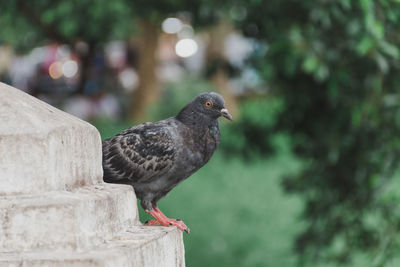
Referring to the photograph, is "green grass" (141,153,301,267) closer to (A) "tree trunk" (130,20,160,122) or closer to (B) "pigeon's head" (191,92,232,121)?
(A) "tree trunk" (130,20,160,122)

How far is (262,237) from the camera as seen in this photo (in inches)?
446

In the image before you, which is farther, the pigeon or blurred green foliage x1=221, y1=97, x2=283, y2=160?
blurred green foliage x1=221, y1=97, x2=283, y2=160

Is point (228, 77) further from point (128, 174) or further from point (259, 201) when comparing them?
point (259, 201)

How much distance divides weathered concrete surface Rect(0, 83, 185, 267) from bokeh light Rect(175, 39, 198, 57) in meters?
23.3

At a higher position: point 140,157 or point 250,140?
point 250,140

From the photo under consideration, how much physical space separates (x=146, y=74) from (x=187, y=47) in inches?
420

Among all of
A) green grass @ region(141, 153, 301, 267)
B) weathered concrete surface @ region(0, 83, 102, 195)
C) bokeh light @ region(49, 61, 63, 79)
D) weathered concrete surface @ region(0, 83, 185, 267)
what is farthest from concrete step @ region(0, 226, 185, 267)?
bokeh light @ region(49, 61, 63, 79)

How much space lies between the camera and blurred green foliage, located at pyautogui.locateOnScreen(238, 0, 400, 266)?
5.34m

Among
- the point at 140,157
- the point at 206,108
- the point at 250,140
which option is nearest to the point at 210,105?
the point at 206,108

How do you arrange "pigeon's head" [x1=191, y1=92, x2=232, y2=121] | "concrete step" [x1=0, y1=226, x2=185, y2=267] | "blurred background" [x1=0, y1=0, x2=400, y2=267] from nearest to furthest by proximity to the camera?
1. "concrete step" [x1=0, y1=226, x2=185, y2=267]
2. "pigeon's head" [x1=191, y1=92, x2=232, y2=121]
3. "blurred background" [x1=0, y1=0, x2=400, y2=267]

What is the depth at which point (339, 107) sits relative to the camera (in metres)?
6.23

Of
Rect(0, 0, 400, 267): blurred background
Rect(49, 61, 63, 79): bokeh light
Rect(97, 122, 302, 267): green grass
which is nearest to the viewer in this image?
Rect(0, 0, 400, 267): blurred background

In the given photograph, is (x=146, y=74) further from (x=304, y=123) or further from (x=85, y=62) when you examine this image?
(x=304, y=123)

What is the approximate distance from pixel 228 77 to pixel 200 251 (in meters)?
3.27
